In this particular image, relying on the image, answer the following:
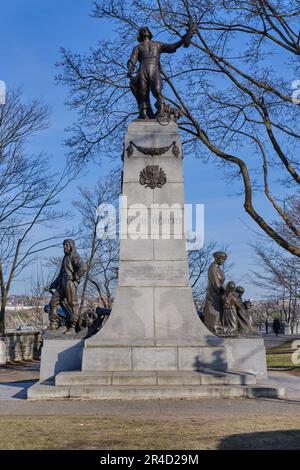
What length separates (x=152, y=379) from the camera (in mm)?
11594

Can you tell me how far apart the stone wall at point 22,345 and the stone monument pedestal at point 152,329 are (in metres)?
14.5

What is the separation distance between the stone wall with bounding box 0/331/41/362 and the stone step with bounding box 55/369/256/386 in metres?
15.8

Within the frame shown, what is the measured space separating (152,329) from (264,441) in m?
6.40

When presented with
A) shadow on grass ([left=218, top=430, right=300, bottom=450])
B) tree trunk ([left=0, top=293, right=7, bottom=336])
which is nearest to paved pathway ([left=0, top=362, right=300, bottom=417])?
shadow on grass ([left=218, top=430, right=300, bottom=450])

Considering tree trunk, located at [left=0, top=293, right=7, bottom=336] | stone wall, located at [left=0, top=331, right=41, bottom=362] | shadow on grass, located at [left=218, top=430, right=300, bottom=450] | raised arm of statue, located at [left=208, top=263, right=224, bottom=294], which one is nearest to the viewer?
shadow on grass, located at [left=218, top=430, right=300, bottom=450]

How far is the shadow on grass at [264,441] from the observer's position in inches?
258

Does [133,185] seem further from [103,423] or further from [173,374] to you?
[103,423]

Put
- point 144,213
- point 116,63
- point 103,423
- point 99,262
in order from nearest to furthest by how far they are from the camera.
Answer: point 103,423
point 144,213
point 116,63
point 99,262

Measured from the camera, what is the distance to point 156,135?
47.5ft

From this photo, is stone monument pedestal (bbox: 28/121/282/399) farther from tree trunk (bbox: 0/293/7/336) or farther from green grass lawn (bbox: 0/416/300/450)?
tree trunk (bbox: 0/293/7/336)

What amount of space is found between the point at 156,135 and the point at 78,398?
6.85 metres

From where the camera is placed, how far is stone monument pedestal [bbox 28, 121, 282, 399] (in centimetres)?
1143

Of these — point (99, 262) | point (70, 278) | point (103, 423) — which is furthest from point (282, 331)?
point (103, 423)

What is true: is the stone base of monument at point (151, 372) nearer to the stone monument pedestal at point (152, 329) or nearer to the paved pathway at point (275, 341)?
the stone monument pedestal at point (152, 329)
